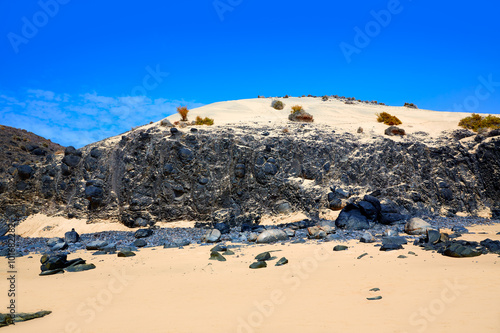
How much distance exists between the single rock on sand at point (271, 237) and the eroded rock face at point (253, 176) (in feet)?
15.4

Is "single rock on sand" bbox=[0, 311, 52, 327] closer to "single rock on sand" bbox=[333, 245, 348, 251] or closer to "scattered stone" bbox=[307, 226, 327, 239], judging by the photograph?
"single rock on sand" bbox=[333, 245, 348, 251]

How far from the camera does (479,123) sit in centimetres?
2305

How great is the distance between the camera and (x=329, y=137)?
21.3 meters

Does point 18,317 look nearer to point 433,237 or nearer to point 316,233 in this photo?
point 316,233

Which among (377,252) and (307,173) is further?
(307,173)

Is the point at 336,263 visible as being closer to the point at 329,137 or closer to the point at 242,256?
the point at 242,256

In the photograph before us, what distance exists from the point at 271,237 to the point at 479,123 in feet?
66.5

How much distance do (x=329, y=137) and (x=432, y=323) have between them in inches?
694

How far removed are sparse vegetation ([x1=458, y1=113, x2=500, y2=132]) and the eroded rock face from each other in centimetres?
210

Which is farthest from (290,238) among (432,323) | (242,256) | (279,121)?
(279,121)

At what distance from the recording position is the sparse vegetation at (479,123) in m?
22.5

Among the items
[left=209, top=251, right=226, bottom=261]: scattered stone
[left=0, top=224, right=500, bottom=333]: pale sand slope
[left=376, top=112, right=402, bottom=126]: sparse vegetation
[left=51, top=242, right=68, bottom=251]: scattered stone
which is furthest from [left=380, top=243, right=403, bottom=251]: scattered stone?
[left=376, top=112, right=402, bottom=126]: sparse vegetation

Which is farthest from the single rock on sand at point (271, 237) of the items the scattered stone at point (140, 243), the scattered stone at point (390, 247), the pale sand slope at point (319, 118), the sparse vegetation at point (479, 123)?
the sparse vegetation at point (479, 123)

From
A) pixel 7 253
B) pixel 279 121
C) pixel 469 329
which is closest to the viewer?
pixel 469 329
